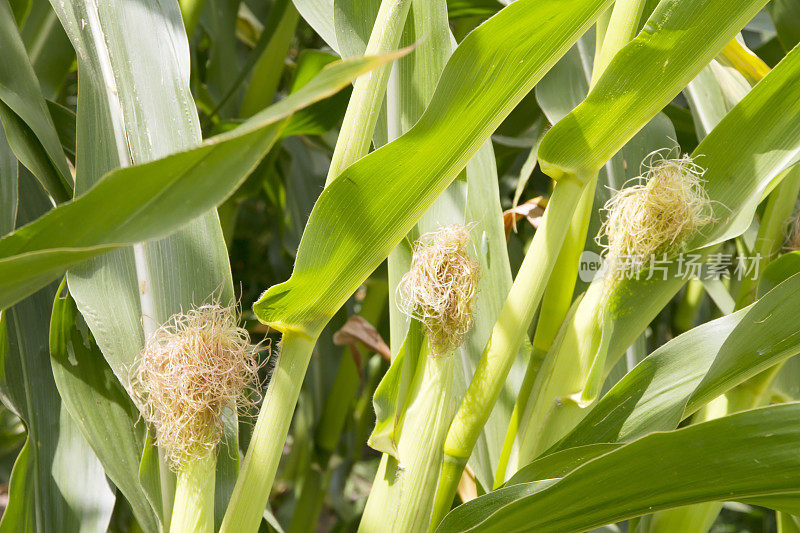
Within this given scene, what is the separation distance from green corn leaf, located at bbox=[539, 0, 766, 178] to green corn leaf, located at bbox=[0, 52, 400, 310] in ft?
0.77

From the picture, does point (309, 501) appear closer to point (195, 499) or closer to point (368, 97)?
Answer: point (195, 499)

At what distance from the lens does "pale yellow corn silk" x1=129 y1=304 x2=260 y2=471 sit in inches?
20.2

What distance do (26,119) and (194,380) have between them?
0.31m

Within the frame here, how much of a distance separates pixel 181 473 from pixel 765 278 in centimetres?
59

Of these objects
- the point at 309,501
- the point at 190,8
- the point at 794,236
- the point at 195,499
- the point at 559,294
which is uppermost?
the point at 190,8

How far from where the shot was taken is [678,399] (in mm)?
556

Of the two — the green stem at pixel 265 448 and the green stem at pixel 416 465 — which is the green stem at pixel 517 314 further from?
the green stem at pixel 265 448

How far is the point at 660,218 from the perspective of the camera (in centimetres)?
59

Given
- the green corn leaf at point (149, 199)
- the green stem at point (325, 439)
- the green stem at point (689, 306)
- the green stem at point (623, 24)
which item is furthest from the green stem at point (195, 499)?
the green stem at point (689, 306)

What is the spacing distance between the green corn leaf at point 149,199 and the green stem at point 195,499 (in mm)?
220

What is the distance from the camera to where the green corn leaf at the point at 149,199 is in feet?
0.99

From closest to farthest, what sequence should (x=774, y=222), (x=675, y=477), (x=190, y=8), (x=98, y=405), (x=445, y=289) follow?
(x=675, y=477), (x=445, y=289), (x=98, y=405), (x=774, y=222), (x=190, y=8)

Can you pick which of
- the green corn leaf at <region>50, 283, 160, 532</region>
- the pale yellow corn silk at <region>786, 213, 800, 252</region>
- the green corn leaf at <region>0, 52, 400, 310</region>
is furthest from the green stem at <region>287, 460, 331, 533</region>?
the green corn leaf at <region>0, 52, 400, 310</region>

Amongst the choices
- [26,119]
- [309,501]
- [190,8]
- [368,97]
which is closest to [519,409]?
[368,97]
